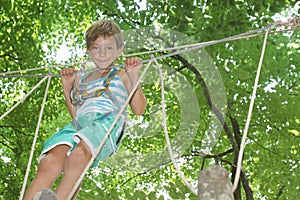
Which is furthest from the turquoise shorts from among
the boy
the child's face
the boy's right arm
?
the child's face

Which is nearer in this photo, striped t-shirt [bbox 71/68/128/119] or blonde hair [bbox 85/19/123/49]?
striped t-shirt [bbox 71/68/128/119]

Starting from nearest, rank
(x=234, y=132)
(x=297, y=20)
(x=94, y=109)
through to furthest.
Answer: (x=297, y=20) < (x=94, y=109) < (x=234, y=132)

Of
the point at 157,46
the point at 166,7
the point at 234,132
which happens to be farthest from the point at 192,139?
the point at 166,7

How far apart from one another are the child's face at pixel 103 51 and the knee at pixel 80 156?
0.51m

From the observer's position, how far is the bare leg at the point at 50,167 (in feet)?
6.58

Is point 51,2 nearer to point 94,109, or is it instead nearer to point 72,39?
point 72,39

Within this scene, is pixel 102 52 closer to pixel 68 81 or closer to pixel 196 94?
pixel 68 81

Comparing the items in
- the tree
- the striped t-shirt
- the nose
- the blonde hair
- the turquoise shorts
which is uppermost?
the tree

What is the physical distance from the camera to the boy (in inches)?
79.0

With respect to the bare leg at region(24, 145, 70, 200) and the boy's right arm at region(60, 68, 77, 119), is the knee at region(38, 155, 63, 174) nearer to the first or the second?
the bare leg at region(24, 145, 70, 200)

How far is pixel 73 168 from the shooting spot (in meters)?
1.98

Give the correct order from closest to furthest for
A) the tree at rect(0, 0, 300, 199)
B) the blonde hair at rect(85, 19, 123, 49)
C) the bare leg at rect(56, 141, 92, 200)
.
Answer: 1. the bare leg at rect(56, 141, 92, 200)
2. the blonde hair at rect(85, 19, 123, 49)
3. the tree at rect(0, 0, 300, 199)

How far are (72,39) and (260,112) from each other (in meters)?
2.90

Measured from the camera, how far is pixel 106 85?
2.31 meters
